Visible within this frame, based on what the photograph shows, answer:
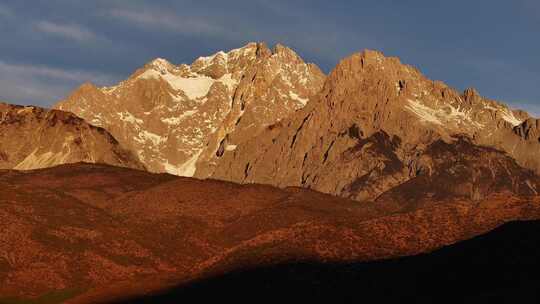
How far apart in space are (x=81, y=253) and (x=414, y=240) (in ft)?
117

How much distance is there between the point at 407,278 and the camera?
235ft

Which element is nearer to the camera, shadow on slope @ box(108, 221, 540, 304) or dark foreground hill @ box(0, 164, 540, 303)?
shadow on slope @ box(108, 221, 540, 304)

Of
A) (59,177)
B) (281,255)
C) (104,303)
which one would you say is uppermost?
(59,177)

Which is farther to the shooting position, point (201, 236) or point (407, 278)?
point (201, 236)

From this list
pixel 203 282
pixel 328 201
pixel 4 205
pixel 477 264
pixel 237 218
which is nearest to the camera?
pixel 477 264

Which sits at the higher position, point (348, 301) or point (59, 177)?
point (59, 177)

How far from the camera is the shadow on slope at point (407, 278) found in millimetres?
67938

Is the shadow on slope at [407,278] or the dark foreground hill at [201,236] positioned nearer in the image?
the shadow on slope at [407,278]

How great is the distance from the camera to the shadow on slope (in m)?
67.9

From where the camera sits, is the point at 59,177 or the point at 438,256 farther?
the point at 59,177

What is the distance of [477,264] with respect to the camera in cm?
7044

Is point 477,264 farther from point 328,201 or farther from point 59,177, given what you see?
point 59,177

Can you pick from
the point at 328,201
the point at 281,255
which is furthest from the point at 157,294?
the point at 328,201

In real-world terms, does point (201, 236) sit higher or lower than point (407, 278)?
higher
